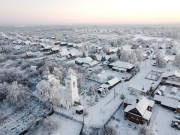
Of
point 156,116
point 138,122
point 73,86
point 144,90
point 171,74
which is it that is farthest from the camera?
point 171,74

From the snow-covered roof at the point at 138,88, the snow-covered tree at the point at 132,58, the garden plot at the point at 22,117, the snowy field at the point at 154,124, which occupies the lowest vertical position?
the garden plot at the point at 22,117

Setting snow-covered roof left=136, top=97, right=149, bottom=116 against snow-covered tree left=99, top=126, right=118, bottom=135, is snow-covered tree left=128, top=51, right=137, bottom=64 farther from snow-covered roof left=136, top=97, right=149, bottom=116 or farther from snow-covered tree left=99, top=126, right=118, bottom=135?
snow-covered tree left=99, top=126, right=118, bottom=135

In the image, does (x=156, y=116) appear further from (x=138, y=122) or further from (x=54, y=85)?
(x=54, y=85)

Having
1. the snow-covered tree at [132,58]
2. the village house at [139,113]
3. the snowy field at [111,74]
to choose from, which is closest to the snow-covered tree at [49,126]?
the village house at [139,113]

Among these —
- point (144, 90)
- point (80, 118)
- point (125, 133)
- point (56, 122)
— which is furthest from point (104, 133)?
point (144, 90)

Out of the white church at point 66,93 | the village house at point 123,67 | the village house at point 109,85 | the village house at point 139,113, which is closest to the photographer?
the village house at point 139,113

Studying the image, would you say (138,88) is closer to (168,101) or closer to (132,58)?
(168,101)

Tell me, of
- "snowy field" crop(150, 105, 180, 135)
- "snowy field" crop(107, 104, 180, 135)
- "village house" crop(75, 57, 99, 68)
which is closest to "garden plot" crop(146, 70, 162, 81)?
"snowy field" crop(150, 105, 180, 135)

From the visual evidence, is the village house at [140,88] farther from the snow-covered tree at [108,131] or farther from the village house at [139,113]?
the snow-covered tree at [108,131]
